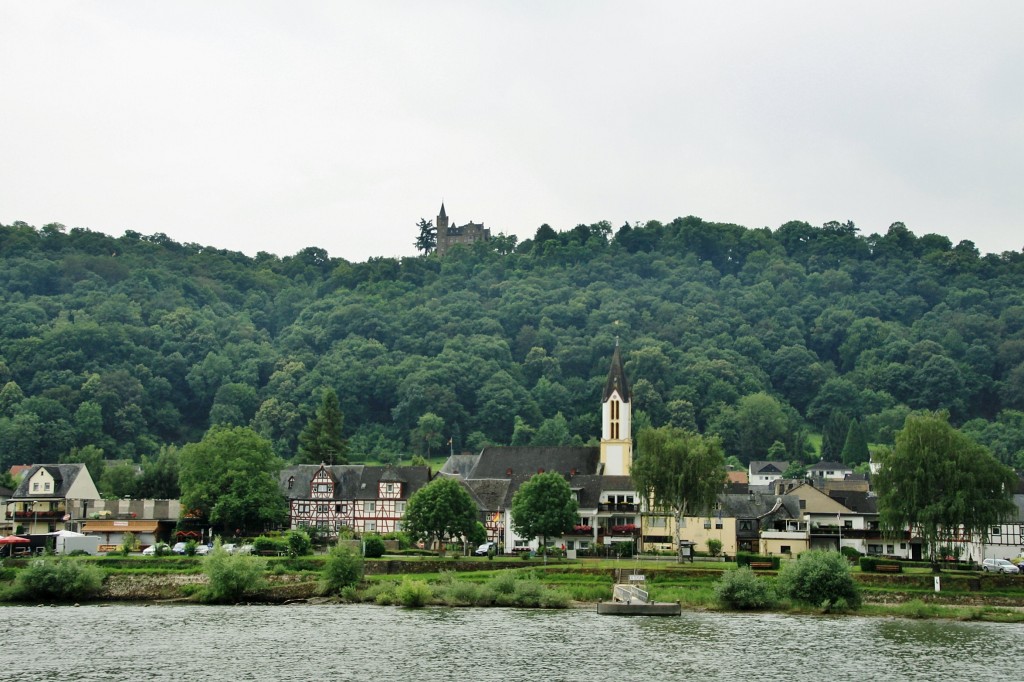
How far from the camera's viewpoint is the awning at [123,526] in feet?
300

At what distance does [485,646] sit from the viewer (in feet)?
173

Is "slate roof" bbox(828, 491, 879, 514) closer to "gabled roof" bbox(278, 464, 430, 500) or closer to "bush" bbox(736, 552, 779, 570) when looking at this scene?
"bush" bbox(736, 552, 779, 570)

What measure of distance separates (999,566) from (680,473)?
19886 mm

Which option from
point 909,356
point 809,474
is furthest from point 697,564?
point 909,356

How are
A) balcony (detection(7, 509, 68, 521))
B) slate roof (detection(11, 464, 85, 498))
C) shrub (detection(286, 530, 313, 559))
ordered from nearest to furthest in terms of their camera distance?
shrub (detection(286, 530, 313, 559)), balcony (detection(7, 509, 68, 521)), slate roof (detection(11, 464, 85, 498))

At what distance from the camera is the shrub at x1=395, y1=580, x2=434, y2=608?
2623 inches

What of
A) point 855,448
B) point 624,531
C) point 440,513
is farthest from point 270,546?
point 855,448

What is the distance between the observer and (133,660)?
4941 centimetres

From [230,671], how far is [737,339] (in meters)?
157

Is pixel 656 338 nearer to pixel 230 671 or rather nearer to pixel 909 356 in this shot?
pixel 909 356

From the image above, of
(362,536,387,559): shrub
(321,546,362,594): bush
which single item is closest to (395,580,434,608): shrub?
(321,546,362,594): bush

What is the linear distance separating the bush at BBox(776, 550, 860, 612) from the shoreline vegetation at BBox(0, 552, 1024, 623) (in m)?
0.38

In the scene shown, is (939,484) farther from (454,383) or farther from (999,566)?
(454,383)

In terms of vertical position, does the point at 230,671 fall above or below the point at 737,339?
below
